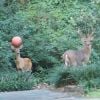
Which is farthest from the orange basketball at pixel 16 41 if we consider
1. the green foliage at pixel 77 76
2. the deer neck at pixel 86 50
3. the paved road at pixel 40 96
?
the paved road at pixel 40 96

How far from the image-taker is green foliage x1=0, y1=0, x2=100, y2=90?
61.4ft

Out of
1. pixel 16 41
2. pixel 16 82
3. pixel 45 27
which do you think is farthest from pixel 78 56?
pixel 45 27

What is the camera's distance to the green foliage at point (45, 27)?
1872cm

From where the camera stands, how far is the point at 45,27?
67.3 feet

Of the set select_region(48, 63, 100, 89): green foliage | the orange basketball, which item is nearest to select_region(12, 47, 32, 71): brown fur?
the orange basketball

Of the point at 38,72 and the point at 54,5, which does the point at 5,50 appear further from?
the point at 54,5

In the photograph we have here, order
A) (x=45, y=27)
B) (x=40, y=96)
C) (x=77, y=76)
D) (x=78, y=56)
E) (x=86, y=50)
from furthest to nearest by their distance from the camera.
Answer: (x=45, y=27) → (x=86, y=50) → (x=78, y=56) → (x=77, y=76) → (x=40, y=96)

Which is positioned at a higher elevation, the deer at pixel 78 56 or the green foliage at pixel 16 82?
the deer at pixel 78 56

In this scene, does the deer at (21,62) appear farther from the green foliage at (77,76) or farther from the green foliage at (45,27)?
the green foliage at (77,76)

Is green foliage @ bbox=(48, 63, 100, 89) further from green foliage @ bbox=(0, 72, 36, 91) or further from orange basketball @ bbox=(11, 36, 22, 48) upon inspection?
orange basketball @ bbox=(11, 36, 22, 48)

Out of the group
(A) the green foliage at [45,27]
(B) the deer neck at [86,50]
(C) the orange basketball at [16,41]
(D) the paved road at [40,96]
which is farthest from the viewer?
(A) the green foliage at [45,27]

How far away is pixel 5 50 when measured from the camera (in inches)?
699

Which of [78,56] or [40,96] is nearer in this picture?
[40,96]

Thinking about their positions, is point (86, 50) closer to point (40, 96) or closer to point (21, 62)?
point (21, 62)
